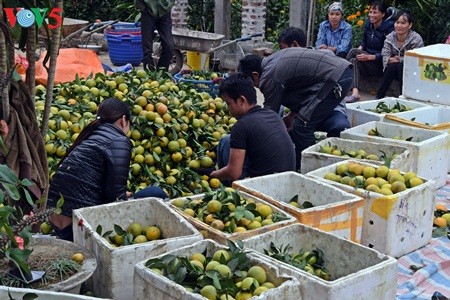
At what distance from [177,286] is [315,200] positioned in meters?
1.54

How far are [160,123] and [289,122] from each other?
1278mm

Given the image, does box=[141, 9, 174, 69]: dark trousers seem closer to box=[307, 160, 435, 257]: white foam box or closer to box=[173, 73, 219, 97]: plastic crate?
box=[173, 73, 219, 97]: plastic crate

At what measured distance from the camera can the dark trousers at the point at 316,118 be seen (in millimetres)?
6000

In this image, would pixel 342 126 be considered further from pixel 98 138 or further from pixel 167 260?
pixel 167 260

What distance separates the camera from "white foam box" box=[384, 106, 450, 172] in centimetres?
594

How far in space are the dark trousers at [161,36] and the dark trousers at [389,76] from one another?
8.87ft

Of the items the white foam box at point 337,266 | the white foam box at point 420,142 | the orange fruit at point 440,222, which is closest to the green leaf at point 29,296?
the white foam box at point 337,266

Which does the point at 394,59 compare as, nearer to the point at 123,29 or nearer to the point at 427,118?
A: the point at 427,118

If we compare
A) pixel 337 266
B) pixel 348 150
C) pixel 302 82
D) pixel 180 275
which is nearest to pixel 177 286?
pixel 180 275

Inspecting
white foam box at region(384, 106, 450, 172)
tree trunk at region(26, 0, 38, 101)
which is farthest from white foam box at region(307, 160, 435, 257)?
tree trunk at region(26, 0, 38, 101)

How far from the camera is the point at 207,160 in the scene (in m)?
5.66

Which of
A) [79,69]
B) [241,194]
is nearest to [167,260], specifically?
[241,194]

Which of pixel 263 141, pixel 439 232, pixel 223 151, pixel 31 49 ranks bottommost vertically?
pixel 439 232

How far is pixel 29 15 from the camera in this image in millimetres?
3219
